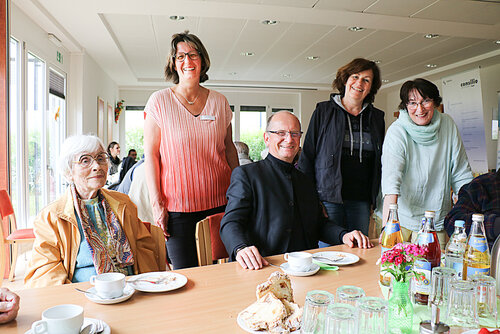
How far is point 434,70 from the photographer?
354 inches

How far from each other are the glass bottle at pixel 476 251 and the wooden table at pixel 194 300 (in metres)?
0.29

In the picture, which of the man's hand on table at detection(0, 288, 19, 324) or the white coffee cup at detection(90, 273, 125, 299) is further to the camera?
the white coffee cup at detection(90, 273, 125, 299)

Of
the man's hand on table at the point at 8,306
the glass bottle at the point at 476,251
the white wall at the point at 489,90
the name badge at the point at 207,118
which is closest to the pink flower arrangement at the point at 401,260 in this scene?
the glass bottle at the point at 476,251

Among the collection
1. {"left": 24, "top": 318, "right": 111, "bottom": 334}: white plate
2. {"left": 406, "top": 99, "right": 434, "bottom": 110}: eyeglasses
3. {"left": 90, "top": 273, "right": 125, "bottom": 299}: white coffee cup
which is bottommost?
{"left": 24, "top": 318, "right": 111, "bottom": 334}: white plate

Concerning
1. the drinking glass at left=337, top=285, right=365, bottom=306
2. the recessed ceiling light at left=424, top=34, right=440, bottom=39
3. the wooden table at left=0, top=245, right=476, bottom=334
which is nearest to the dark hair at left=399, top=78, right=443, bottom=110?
the wooden table at left=0, top=245, right=476, bottom=334

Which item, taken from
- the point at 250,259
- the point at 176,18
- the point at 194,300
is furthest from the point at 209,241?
the point at 176,18

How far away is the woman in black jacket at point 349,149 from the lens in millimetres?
2428

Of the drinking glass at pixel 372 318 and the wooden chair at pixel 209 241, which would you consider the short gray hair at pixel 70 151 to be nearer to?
the wooden chair at pixel 209 241

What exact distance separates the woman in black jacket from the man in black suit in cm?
42

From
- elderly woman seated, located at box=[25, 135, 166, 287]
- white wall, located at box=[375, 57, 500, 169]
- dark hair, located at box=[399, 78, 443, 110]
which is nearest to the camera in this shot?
elderly woman seated, located at box=[25, 135, 166, 287]

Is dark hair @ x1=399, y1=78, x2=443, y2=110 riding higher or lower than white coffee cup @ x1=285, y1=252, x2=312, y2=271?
higher

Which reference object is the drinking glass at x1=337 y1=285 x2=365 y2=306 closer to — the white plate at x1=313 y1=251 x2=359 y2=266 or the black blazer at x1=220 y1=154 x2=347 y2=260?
the white plate at x1=313 y1=251 x2=359 y2=266

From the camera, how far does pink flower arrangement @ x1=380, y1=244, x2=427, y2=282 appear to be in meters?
1.00

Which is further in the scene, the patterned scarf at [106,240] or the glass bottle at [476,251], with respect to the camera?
the patterned scarf at [106,240]
